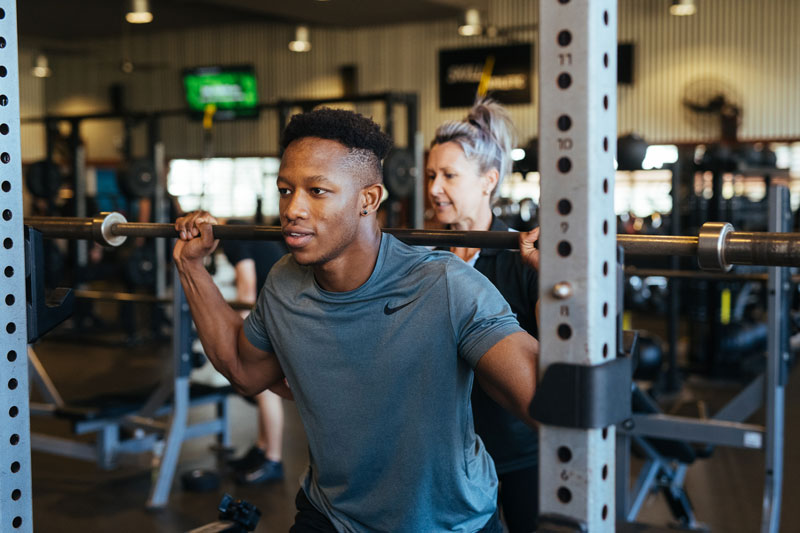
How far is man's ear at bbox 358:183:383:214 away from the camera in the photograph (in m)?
1.37

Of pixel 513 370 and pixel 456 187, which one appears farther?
pixel 456 187

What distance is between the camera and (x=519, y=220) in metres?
5.64

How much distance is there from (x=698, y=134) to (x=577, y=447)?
32.4 ft

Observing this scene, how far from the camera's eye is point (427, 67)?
11375mm

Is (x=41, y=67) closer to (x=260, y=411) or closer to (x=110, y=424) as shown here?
(x=110, y=424)

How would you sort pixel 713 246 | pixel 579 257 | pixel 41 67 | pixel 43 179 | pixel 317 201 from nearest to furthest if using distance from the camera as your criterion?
pixel 579 257, pixel 713 246, pixel 317 201, pixel 43 179, pixel 41 67

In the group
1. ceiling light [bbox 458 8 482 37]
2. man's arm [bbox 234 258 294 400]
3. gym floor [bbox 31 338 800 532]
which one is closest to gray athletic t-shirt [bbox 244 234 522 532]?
gym floor [bbox 31 338 800 532]

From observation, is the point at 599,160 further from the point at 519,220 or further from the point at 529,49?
the point at 529,49

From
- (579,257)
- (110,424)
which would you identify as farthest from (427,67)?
(579,257)

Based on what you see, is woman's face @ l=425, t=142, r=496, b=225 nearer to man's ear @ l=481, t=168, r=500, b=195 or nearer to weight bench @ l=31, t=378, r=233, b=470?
man's ear @ l=481, t=168, r=500, b=195

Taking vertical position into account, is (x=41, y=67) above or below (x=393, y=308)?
above

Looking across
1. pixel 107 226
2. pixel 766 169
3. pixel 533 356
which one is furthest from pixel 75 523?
pixel 766 169

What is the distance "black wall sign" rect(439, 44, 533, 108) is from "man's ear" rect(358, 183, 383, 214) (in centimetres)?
917

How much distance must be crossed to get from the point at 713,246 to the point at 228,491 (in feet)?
10.4
